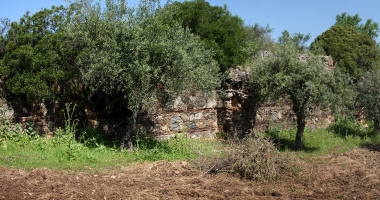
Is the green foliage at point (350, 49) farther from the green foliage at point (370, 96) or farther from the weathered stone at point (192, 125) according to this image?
the weathered stone at point (192, 125)

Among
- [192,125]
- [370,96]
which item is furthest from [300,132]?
[192,125]

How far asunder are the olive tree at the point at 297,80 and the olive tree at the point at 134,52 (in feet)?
7.17

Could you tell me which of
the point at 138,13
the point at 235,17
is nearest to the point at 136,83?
the point at 138,13

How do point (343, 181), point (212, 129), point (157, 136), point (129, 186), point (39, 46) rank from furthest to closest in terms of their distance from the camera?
point (212, 129) < point (157, 136) < point (39, 46) < point (343, 181) < point (129, 186)

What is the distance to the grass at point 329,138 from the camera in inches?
398

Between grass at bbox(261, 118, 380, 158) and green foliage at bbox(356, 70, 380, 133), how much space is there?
3.30ft

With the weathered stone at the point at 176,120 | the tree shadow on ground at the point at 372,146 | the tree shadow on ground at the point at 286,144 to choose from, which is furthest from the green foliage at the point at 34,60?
the tree shadow on ground at the point at 372,146

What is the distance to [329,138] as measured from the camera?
11625 mm

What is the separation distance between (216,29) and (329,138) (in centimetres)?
640

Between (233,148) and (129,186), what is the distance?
8.23ft

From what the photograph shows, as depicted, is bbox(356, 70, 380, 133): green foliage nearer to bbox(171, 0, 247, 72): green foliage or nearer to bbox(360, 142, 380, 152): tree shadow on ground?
bbox(360, 142, 380, 152): tree shadow on ground

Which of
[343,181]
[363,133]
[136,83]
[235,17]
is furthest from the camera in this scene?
[235,17]

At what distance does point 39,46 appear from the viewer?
8.34m

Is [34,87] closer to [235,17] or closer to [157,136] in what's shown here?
[157,136]
